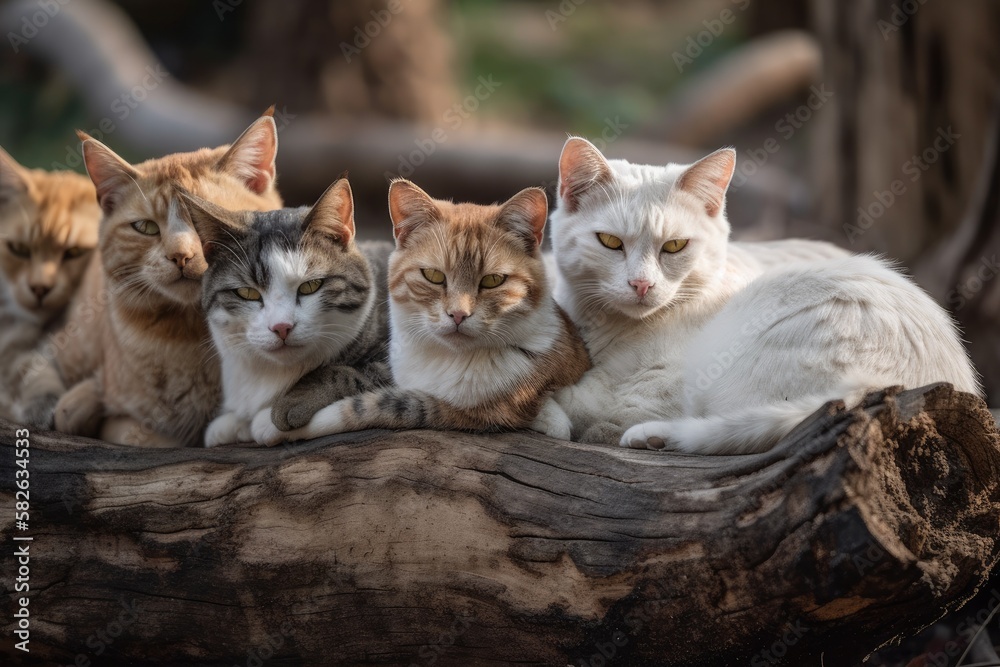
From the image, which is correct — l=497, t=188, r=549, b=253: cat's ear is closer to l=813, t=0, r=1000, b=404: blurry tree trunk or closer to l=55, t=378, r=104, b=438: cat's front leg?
l=55, t=378, r=104, b=438: cat's front leg

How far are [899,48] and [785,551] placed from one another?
4676 mm

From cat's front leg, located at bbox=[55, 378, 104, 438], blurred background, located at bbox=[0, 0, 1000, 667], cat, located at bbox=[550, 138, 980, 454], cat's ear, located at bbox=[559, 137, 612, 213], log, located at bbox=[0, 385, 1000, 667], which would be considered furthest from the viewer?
blurred background, located at bbox=[0, 0, 1000, 667]

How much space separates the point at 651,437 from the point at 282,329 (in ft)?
4.10

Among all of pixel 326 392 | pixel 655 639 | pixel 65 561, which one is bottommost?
pixel 65 561

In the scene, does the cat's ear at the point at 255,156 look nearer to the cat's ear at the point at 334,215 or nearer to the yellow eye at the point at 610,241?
the cat's ear at the point at 334,215

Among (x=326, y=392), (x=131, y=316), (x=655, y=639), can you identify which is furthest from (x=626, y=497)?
(x=131, y=316)

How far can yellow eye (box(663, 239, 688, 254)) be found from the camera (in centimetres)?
317

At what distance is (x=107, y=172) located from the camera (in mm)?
3186

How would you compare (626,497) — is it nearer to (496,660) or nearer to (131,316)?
(496,660)

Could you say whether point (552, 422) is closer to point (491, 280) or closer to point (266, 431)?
point (491, 280)

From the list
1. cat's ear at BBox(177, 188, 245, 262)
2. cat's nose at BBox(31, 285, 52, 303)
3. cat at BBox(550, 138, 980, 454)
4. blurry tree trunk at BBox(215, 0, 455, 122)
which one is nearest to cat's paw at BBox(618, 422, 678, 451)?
cat at BBox(550, 138, 980, 454)

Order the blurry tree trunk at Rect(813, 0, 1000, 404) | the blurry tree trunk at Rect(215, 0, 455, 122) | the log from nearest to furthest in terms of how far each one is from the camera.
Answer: the log → the blurry tree trunk at Rect(813, 0, 1000, 404) → the blurry tree trunk at Rect(215, 0, 455, 122)

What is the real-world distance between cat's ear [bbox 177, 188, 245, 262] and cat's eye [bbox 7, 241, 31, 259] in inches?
44.9

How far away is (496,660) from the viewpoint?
276 cm
